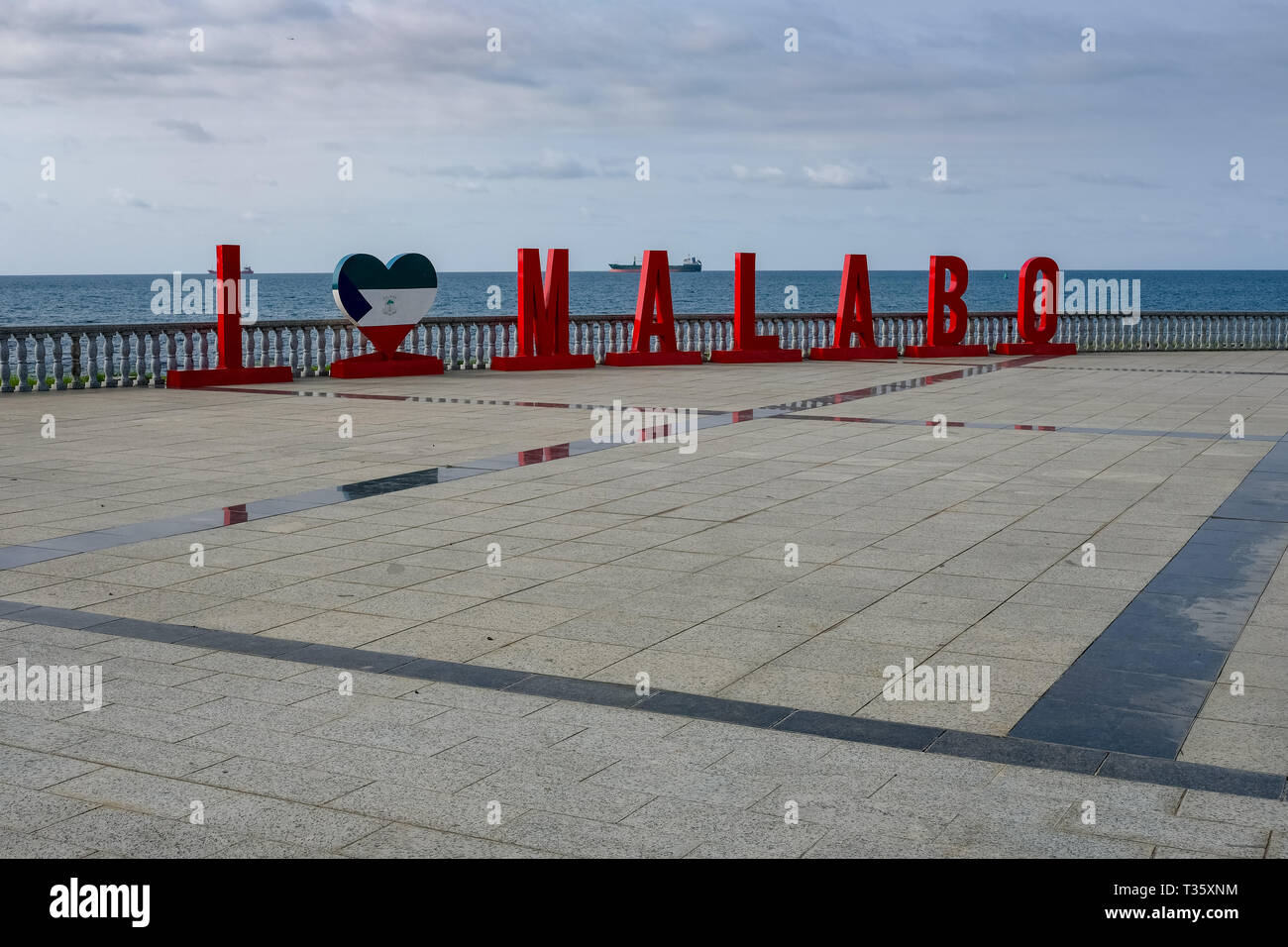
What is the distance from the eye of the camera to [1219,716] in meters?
5.31

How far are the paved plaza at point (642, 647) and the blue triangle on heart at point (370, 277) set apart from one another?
7.91 m

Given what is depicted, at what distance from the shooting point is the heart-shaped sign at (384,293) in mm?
20891

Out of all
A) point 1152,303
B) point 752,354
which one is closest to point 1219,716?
point 752,354

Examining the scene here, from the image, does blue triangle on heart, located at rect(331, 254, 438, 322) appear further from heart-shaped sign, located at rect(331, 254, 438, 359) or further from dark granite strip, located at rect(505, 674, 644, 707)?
dark granite strip, located at rect(505, 674, 644, 707)

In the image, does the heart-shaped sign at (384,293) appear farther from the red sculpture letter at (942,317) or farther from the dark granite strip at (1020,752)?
the dark granite strip at (1020,752)

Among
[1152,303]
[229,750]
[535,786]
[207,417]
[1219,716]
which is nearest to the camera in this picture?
[535,786]

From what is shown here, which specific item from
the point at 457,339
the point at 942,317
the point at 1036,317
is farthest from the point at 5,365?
the point at 1036,317

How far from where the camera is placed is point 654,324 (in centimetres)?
2514

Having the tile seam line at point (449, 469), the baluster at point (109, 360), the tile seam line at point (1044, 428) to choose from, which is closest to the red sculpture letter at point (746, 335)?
the tile seam line at point (449, 469)

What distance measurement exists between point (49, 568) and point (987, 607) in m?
5.51
